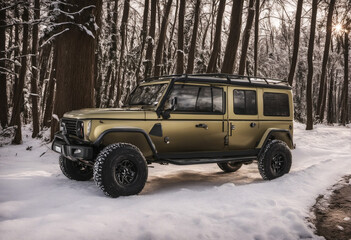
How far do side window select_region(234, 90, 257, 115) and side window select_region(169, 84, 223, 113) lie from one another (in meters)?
0.47

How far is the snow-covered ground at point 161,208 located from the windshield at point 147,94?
5.78 ft

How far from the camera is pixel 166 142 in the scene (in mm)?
6145

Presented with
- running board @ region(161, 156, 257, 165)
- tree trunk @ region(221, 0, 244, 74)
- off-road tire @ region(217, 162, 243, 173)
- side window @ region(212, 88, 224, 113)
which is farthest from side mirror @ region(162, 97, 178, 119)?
tree trunk @ region(221, 0, 244, 74)

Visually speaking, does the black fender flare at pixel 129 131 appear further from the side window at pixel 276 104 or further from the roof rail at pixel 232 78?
the side window at pixel 276 104

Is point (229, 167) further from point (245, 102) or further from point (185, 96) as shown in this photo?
point (185, 96)

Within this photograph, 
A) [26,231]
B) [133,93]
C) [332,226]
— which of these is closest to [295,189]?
[332,226]

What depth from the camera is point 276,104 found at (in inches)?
309

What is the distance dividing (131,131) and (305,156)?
7832mm

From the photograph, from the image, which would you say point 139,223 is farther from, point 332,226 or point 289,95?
A: point 289,95

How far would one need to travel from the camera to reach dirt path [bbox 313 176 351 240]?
4387 millimetres

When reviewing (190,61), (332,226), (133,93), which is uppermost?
(190,61)

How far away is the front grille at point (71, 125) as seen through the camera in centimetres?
585

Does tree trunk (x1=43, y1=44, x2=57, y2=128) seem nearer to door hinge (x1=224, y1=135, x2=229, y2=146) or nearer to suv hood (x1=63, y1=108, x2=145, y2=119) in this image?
suv hood (x1=63, y1=108, x2=145, y2=119)

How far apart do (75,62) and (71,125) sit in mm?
2410
